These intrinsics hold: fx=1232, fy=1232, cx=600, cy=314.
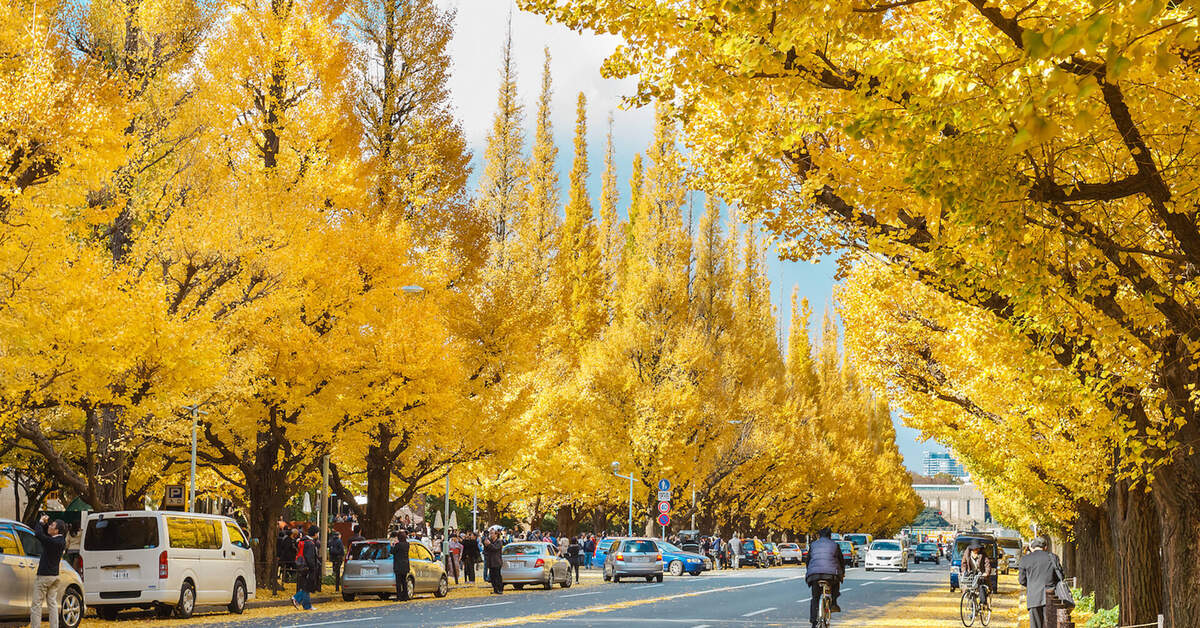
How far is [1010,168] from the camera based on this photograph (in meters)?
8.27

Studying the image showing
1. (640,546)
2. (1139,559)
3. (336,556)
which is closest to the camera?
(1139,559)

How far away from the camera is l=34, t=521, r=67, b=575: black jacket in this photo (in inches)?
647

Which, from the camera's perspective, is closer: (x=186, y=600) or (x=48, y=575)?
(x=48, y=575)

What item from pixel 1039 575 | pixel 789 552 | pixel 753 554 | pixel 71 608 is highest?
pixel 1039 575

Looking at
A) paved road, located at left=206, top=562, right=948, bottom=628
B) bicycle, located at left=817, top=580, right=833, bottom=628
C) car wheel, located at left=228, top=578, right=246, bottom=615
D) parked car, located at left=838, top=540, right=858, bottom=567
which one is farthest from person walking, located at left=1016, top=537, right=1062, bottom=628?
parked car, located at left=838, top=540, right=858, bottom=567

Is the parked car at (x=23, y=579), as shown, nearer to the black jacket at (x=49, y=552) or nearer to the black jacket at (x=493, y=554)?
the black jacket at (x=49, y=552)

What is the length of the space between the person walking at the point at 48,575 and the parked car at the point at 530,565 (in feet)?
56.5

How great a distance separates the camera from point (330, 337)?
26438 millimetres

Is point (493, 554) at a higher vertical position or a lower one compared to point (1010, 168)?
lower

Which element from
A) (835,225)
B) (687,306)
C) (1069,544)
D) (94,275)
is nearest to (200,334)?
(94,275)

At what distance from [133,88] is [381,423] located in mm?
10804

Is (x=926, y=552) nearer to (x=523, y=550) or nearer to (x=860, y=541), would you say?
(x=860, y=541)

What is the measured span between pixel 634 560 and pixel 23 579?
79.8ft

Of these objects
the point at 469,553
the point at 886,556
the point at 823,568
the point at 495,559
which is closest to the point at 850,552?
the point at 886,556
